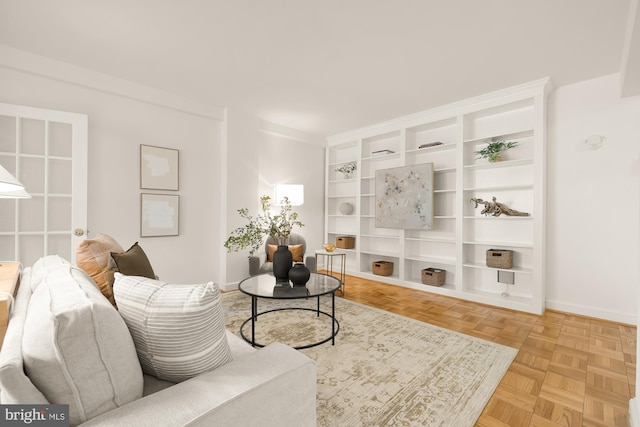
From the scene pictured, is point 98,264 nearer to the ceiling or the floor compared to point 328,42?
nearer to the floor

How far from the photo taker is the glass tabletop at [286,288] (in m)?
2.28

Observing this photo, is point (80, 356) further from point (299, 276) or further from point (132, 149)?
point (132, 149)

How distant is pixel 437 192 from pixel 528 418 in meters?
3.05

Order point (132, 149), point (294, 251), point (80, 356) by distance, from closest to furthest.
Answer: point (80, 356)
point (132, 149)
point (294, 251)

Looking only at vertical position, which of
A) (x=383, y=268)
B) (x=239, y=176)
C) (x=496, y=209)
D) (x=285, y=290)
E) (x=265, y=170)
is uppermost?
(x=265, y=170)

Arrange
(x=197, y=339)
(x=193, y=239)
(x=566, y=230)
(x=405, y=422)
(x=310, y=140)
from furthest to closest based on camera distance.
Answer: (x=310, y=140) → (x=193, y=239) → (x=566, y=230) → (x=405, y=422) → (x=197, y=339)

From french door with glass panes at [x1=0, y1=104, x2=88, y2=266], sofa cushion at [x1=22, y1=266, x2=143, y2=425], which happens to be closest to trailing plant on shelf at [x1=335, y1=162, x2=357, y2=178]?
french door with glass panes at [x1=0, y1=104, x2=88, y2=266]

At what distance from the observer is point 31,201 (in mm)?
2771

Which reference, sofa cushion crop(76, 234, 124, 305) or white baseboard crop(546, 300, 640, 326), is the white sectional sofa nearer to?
sofa cushion crop(76, 234, 124, 305)

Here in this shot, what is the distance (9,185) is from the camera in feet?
4.61

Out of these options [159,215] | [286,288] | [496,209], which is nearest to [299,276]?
[286,288]

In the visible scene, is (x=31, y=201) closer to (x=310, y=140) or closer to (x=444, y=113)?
(x=310, y=140)

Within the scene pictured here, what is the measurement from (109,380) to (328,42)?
2.68 metres

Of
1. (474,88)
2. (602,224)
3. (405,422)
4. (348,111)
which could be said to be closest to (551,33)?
(474,88)
